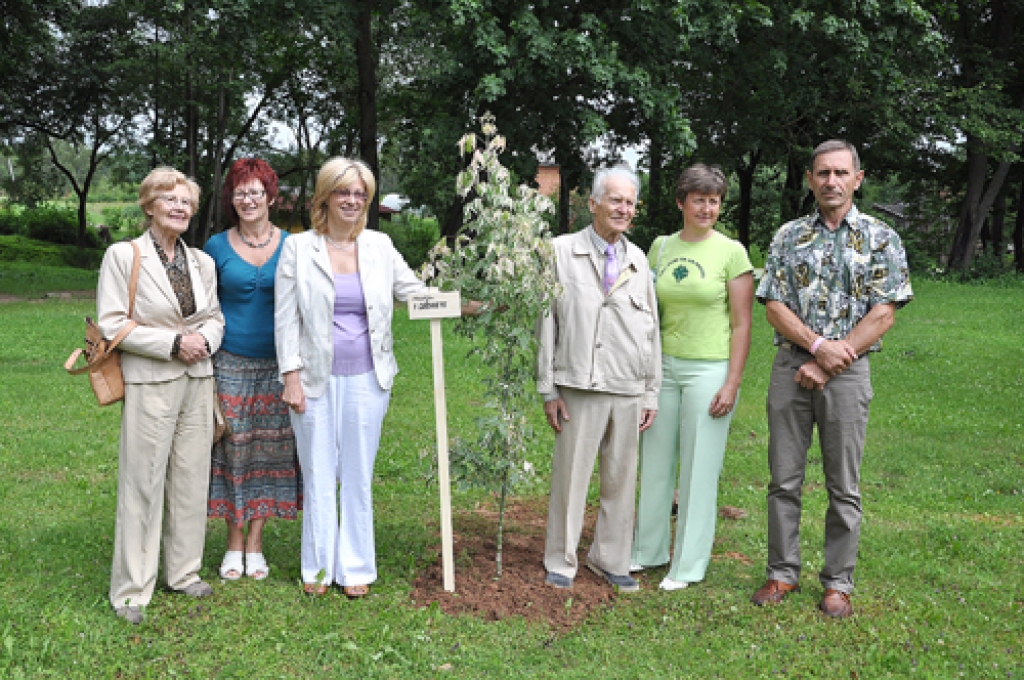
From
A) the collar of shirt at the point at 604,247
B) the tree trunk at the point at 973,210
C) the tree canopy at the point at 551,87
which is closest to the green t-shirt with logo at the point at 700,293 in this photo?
the collar of shirt at the point at 604,247

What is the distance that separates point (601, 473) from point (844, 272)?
5.41 ft

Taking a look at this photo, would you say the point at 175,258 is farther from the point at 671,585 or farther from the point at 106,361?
the point at 671,585

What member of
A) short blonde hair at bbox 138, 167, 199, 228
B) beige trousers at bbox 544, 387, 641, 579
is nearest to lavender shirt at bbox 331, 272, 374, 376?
short blonde hair at bbox 138, 167, 199, 228

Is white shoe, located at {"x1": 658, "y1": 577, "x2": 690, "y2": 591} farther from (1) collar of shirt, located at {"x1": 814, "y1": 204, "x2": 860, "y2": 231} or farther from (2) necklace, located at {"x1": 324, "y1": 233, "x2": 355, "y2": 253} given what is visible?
(2) necklace, located at {"x1": 324, "y1": 233, "x2": 355, "y2": 253}

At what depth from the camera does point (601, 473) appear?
5.10m

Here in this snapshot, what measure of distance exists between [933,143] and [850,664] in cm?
2749

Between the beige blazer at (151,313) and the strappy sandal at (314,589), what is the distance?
4.06 feet

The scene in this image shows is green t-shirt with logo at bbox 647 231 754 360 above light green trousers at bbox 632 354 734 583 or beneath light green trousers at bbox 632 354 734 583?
above

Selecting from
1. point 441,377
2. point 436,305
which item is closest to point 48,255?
point 441,377

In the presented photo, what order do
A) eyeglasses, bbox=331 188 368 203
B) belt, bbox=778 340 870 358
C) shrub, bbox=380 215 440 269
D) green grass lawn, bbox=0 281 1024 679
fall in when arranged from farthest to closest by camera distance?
shrub, bbox=380 215 440 269 < belt, bbox=778 340 870 358 < eyeglasses, bbox=331 188 368 203 < green grass lawn, bbox=0 281 1024 679

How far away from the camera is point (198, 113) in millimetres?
25156

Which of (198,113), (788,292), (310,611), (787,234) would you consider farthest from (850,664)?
(198,113)

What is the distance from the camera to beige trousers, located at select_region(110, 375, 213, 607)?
4.59 m

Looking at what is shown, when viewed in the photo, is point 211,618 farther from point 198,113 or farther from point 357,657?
point 198,113
